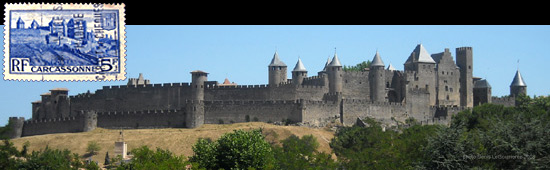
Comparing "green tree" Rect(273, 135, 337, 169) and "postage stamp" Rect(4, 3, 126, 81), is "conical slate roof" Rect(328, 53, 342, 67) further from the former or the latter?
"postage stamp" Rect(4, 3, 126, 81)

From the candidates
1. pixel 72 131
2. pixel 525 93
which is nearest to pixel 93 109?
pixel 72 131

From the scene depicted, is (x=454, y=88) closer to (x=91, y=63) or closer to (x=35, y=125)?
(x=35, y=125)

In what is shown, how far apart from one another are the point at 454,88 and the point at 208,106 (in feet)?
84.8

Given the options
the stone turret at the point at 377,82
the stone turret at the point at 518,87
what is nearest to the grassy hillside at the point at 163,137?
the stone turret at the point at 377,82

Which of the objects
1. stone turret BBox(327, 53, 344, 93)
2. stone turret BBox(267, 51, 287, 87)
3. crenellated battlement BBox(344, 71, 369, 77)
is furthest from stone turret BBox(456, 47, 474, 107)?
stone turret BBox(267, 51, 287, 87)

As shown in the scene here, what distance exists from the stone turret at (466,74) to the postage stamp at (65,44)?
66.3 meters

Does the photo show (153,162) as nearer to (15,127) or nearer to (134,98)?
(134,98)

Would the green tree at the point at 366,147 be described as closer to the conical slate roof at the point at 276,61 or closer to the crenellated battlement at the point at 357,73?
the crenellated battlement at the point at 357,73

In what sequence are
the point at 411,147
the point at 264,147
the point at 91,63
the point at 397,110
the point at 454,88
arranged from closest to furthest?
the point at 91,63 < the point at 264,147 < the point at 411,147 < the point at 397,110 < the point at 454,88

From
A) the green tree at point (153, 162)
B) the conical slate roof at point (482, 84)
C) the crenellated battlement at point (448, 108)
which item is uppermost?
the conical slate roof at point (482, 84)

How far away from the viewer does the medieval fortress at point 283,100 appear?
73312 millimetres

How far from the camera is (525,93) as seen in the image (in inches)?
3583

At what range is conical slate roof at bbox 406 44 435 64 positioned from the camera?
3226 inches

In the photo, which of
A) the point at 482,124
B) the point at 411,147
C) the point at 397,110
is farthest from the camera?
the point at 397,110
